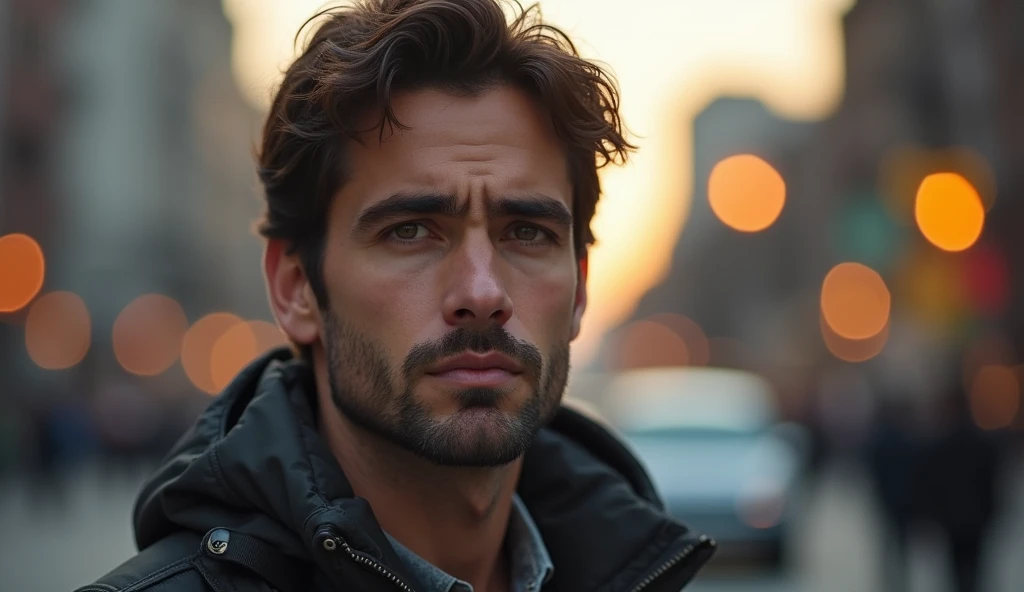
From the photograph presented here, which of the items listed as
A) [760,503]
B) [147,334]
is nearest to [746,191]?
[760,503]

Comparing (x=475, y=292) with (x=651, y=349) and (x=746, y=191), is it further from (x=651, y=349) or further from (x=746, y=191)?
(x=651, y=349)

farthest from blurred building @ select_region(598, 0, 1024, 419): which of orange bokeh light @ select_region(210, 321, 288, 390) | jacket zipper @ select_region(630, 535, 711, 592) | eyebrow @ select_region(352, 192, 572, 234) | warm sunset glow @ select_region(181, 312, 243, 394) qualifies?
orange bokeh light @ select_region(210, 321, 288, 390)

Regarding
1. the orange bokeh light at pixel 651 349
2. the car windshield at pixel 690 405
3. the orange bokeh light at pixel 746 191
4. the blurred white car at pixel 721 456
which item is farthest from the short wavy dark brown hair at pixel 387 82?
the orange bokeh light at pixel 651 349

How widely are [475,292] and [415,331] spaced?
163 millimetres

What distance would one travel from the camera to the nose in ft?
9.12

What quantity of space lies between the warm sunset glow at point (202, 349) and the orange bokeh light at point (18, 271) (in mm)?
30538

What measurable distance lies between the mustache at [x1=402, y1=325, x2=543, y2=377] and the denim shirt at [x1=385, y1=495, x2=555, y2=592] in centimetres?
44

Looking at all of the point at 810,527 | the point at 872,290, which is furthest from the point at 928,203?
the point at 872,290

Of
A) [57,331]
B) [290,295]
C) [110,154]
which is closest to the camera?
[290,295]

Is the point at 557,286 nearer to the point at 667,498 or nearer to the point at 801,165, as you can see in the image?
the point at 667,498

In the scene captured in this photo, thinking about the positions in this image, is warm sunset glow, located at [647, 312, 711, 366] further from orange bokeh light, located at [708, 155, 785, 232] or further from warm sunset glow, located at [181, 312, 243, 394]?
orange bokeh light, located at [708, 155, 785, 232]

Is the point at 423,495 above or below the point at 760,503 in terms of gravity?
above

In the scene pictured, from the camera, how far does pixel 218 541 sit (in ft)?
8.25

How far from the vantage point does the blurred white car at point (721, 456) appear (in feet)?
43.5
